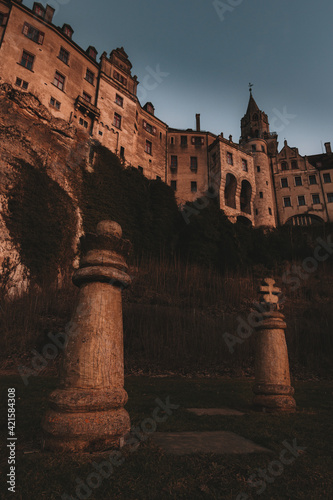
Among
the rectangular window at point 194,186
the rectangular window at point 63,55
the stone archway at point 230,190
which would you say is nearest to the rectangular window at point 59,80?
the rectangular window at point 63,55

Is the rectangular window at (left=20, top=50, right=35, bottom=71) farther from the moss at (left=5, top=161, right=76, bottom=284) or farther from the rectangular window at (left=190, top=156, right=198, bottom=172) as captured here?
the rectangular window at (left=190, top=156, right=198, bottom=172)

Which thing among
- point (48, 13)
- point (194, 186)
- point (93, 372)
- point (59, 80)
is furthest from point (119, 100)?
point (93, 372)

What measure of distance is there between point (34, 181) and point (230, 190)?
2532 cm

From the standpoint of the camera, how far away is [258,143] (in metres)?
43.4

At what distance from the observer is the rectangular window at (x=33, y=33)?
26984 mm

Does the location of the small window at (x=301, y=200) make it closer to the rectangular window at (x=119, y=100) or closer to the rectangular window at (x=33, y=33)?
the rectangular window at (x=119, y=100)

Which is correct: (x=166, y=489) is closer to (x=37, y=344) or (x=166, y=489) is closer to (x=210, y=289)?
(x=37, y=344)

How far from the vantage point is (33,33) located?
27.5 m

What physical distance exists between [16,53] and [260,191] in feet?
102

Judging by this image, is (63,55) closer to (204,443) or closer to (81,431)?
(81,431)

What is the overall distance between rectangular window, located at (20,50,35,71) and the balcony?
4539mm

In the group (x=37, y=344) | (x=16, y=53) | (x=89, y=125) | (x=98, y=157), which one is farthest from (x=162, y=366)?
(x=16, y=53)

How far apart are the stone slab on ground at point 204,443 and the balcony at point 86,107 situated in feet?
103

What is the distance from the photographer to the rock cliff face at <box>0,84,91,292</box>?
18.6 metres
